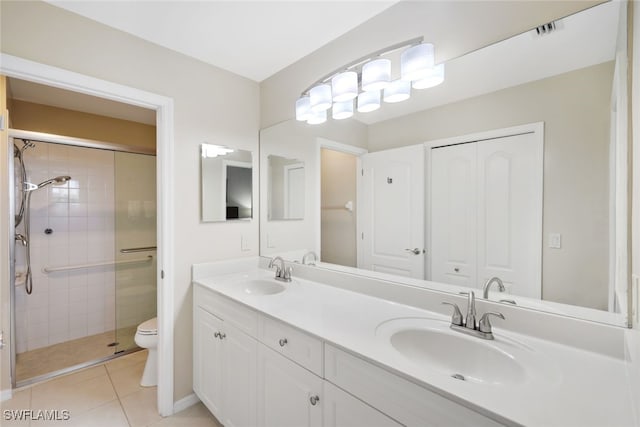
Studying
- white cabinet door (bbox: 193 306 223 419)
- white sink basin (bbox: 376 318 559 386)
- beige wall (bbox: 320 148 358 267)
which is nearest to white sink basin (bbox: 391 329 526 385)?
white sink basin (bbox: 376 318 559 386)

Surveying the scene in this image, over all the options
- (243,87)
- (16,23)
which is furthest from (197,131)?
(16,23)

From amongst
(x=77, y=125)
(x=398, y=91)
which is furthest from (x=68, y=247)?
(x=398, y=91)

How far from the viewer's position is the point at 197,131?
1.99 m

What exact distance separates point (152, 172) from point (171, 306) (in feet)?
6.02

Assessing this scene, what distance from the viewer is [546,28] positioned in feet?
3.52

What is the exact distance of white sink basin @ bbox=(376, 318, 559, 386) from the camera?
2.89 feet

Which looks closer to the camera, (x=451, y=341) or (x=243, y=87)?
(x=451, y=341)

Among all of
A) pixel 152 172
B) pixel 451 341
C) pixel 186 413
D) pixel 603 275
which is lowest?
pixel 186 413

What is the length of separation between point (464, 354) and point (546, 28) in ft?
4.13

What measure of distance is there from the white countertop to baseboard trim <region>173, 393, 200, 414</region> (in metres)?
1.00

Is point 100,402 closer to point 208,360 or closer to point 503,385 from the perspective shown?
point 208,360

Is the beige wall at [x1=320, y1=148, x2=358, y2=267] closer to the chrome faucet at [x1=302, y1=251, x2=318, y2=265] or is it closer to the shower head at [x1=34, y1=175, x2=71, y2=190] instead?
the chrome faucet at [x1=302, y1=251, x2=318, y2=265]

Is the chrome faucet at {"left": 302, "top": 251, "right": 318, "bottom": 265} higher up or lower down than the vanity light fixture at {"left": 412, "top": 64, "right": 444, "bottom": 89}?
lower down

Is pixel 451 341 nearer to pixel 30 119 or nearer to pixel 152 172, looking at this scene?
pixel 152 172
